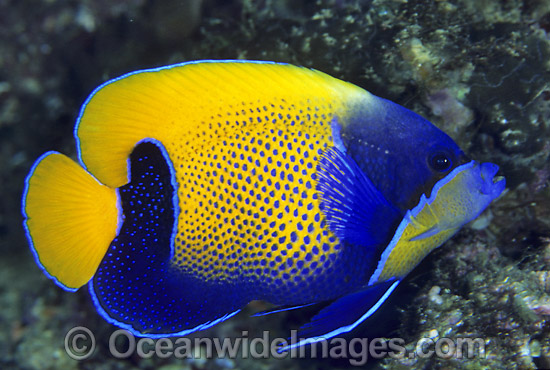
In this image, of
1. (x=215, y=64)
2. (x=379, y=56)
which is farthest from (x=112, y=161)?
(x=379, y=56)

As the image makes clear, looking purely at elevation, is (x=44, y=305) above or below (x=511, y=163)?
below

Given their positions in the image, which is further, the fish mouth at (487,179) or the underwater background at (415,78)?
the underwater background at (415,78)

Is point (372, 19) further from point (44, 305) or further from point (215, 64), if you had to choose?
point (44, 305)

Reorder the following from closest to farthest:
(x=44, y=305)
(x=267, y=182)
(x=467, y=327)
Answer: (x=267, y=182) < (x=467, y=327) < (x=44, y=305)

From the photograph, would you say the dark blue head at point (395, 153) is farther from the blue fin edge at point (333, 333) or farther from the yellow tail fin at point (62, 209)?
the yellow tail fin at point (62, 209)

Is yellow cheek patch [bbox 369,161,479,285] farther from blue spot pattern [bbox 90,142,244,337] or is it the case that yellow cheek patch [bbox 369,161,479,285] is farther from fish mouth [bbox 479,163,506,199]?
blue spot pattern [bbox 90,142,244,337]

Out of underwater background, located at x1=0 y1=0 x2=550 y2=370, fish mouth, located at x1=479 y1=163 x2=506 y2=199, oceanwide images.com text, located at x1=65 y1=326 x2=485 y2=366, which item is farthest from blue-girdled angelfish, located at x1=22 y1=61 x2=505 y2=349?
oceanwide images.com text, located at x1=65 y1=326 x2=485 y2=366

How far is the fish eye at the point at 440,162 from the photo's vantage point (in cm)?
141

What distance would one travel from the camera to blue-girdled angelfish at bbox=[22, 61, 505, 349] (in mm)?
1345

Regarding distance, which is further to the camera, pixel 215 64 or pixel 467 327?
pixel 467 327

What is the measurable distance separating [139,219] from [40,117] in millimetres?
1450

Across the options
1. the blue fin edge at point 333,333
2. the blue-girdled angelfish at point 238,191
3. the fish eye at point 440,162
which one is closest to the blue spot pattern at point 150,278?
the blue-girdled angelfish at point 238,191

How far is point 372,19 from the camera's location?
6.14ft

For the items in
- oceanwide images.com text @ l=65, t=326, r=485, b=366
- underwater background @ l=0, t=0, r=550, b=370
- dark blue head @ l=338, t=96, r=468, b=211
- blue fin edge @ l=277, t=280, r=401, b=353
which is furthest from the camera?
oceanwide images.com text @ l=65, t=326, r=485, b=366
